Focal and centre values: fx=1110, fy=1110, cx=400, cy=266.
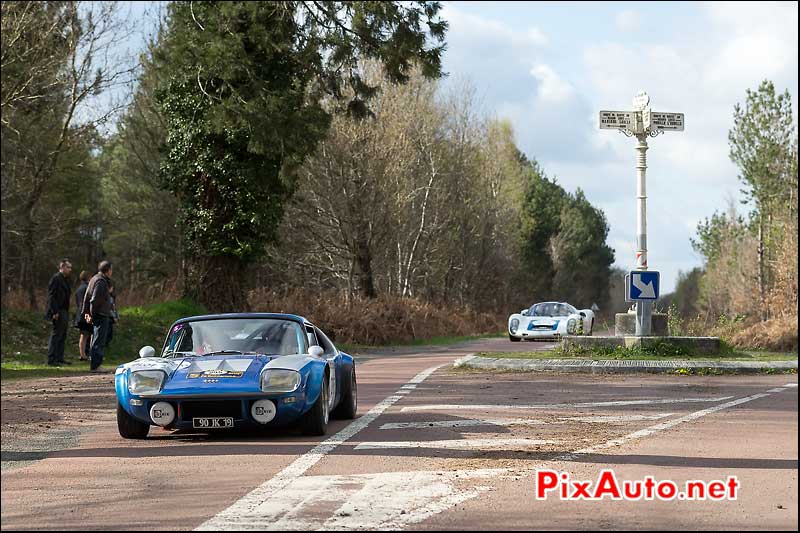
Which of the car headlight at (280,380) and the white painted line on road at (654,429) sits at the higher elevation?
the car headlight at (280,380)

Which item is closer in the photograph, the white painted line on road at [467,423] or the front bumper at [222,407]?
the front bumper at [222,407]

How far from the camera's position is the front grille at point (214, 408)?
1052 centimetres

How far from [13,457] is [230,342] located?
2679mm

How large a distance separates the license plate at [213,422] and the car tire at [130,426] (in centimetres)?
66

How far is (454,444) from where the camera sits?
34.2ft

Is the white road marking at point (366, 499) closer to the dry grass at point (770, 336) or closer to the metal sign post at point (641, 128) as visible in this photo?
the metal sign post at point (641, 128)

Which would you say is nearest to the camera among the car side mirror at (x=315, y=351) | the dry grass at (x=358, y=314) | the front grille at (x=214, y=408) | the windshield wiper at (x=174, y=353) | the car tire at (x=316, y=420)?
the front grille at (x=214, y=408)

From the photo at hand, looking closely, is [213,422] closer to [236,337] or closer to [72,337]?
[236,337]

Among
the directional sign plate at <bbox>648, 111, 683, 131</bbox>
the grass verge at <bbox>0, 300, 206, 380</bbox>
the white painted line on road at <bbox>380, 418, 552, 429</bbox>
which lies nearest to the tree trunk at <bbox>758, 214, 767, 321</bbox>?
the directional sign plate at <bbox>648, 111, 683, 131</bbox>

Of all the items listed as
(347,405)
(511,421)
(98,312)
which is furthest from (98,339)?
(511,421)

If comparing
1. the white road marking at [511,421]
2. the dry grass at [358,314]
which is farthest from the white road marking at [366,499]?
the dry grass at [358,314]

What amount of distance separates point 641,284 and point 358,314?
1291 cm

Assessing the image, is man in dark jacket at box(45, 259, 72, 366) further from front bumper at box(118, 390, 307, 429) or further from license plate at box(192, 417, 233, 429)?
license plate at box(192, 417, 233, 429)

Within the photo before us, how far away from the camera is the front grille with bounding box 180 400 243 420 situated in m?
10.5
